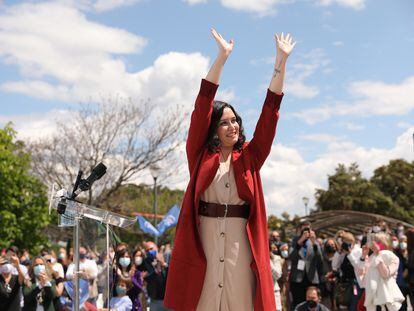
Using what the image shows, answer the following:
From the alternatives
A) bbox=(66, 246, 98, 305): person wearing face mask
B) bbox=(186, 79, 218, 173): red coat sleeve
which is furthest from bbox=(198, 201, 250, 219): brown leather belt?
bbox=(66, 246, 98, 305): person wearing face mask

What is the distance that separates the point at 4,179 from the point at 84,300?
849 inches

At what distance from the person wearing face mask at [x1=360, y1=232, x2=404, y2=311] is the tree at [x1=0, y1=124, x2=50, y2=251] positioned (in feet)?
54.3

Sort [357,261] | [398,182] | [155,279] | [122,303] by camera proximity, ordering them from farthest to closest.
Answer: [398,182], [155,279], [357,261], [122,303]

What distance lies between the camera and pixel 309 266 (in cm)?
1310

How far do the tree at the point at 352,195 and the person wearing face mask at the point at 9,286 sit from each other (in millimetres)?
38800

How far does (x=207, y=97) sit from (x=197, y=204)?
2.23ft

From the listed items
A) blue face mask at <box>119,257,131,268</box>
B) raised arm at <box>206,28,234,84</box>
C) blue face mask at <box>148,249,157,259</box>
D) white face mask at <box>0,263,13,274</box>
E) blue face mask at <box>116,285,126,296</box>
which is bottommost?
blue face mask at <box>116,285,126,296</box>

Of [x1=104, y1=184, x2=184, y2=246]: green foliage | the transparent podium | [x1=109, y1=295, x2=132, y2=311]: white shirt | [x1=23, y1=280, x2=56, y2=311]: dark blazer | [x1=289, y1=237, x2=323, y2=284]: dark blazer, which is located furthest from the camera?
[x1=104, y1=184, x2=184, y2=246]: green foliage

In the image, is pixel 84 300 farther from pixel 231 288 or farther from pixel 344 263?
pixel 344 263

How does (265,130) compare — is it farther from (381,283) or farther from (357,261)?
(357,261)

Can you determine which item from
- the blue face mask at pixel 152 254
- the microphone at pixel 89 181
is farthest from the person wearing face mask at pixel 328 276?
the microphone at pixel 89 181

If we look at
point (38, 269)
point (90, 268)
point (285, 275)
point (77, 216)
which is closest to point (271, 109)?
point (77, 216)

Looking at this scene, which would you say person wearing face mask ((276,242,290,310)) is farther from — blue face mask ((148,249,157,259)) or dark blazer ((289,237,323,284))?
blue face mask ((148,249,157,259))

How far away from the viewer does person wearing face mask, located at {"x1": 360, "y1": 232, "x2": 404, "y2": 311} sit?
10.7m
